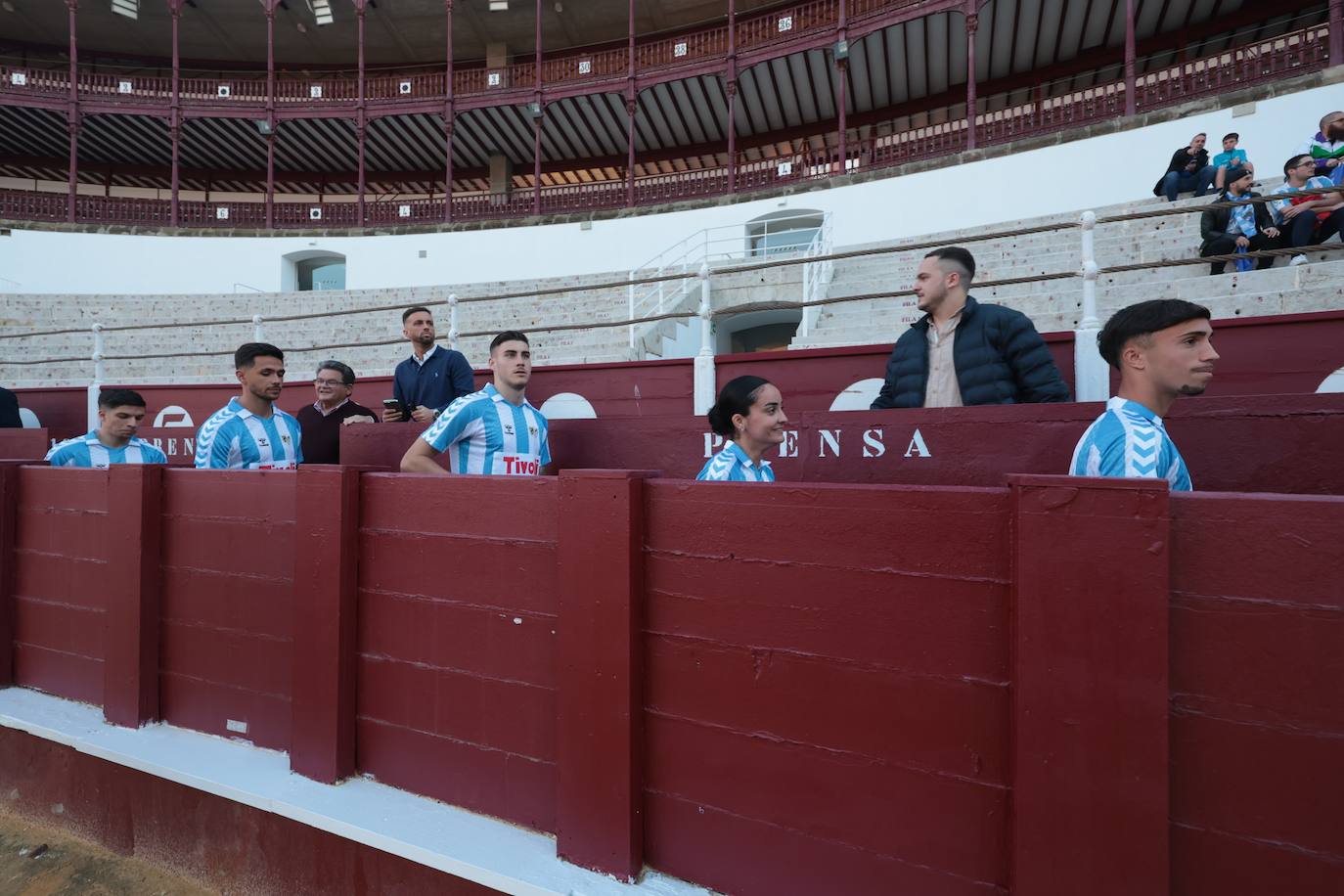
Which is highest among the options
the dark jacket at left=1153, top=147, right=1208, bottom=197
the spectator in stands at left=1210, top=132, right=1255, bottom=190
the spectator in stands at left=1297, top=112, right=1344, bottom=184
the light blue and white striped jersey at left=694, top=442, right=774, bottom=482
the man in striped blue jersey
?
the dark jacket at left=1153, top=147, right=1208, bottom=197

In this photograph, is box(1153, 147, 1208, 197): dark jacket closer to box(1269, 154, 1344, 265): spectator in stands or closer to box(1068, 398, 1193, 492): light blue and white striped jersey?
box(1269, 154, 1344, 265): spectator in stands

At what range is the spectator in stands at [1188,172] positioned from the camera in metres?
8.75

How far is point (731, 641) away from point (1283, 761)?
101 cm

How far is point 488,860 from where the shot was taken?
173 cm

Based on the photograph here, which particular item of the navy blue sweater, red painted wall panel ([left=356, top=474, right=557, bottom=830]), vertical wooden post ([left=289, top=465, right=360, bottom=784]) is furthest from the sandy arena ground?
the navy blue sweater

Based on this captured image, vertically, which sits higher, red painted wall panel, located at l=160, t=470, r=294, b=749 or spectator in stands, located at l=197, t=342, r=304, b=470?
spectator in stands, located at l=197, t=342, r=304, b=470

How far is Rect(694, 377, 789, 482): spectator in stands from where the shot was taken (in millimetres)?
2381

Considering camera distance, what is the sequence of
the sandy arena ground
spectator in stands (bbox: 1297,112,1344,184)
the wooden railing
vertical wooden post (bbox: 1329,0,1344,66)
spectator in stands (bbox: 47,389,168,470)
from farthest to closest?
the wooden railing → vertical wooden post (bbox: 1329,0,1344,66) → spectator in stands (bbox: 1297,112,1344,184) → spectator in stands (bbox: 47,389,168,470) → the sandy arena ground

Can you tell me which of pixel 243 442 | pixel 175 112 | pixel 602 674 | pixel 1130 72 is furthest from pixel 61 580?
pixel 175 112

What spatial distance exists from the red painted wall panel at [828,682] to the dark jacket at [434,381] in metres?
2.78

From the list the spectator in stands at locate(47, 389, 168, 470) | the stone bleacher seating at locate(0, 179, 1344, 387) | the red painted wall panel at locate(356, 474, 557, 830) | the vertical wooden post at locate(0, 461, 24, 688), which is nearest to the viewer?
the red painted wall panel at locate(356, 474, 557, 830)

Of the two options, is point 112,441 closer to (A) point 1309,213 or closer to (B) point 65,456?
(B) point 65,456

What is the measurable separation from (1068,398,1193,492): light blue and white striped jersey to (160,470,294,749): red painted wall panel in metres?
2.53

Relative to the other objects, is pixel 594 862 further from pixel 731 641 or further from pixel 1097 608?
pixel 1097 608
